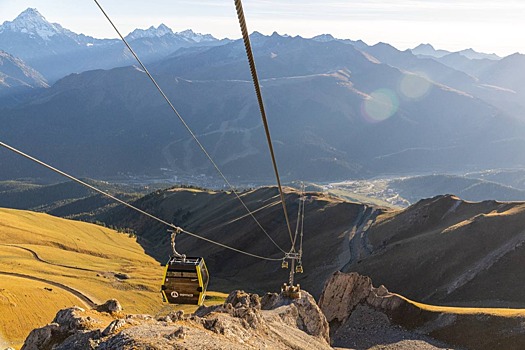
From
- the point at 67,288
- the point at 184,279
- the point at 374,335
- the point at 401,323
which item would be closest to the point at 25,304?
the point at 67,288

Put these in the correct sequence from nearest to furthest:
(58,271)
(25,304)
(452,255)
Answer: (25,304) → (452,255) → (58,271)

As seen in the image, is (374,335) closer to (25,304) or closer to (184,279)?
(184,279)

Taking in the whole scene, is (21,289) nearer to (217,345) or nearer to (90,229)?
(217,345)

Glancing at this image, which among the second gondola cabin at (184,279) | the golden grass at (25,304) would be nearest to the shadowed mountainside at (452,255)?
the second gondola cabin at (184,279)

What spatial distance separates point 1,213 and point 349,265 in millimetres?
124968

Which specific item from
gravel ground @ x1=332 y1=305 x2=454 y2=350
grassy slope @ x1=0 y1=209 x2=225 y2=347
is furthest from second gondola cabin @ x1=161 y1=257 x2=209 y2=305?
grassy slope @ x1=0 y1=209 x2=225 y2=347

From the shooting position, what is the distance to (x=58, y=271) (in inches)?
4279

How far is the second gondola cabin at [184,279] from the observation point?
109 feet

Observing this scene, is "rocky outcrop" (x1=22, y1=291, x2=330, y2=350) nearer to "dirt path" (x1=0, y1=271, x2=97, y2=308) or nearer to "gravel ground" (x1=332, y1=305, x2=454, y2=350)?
"gravel ground" (x1=332, y1=305, x2=454, y2=350)

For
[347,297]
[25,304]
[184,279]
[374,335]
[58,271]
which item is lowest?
[58,271]

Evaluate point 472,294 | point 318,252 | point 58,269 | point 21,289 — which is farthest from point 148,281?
point 472,294

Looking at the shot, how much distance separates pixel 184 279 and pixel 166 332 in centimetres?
692

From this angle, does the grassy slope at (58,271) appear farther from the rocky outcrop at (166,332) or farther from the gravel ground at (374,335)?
the gravel ground at (374,335)

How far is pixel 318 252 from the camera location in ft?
434
